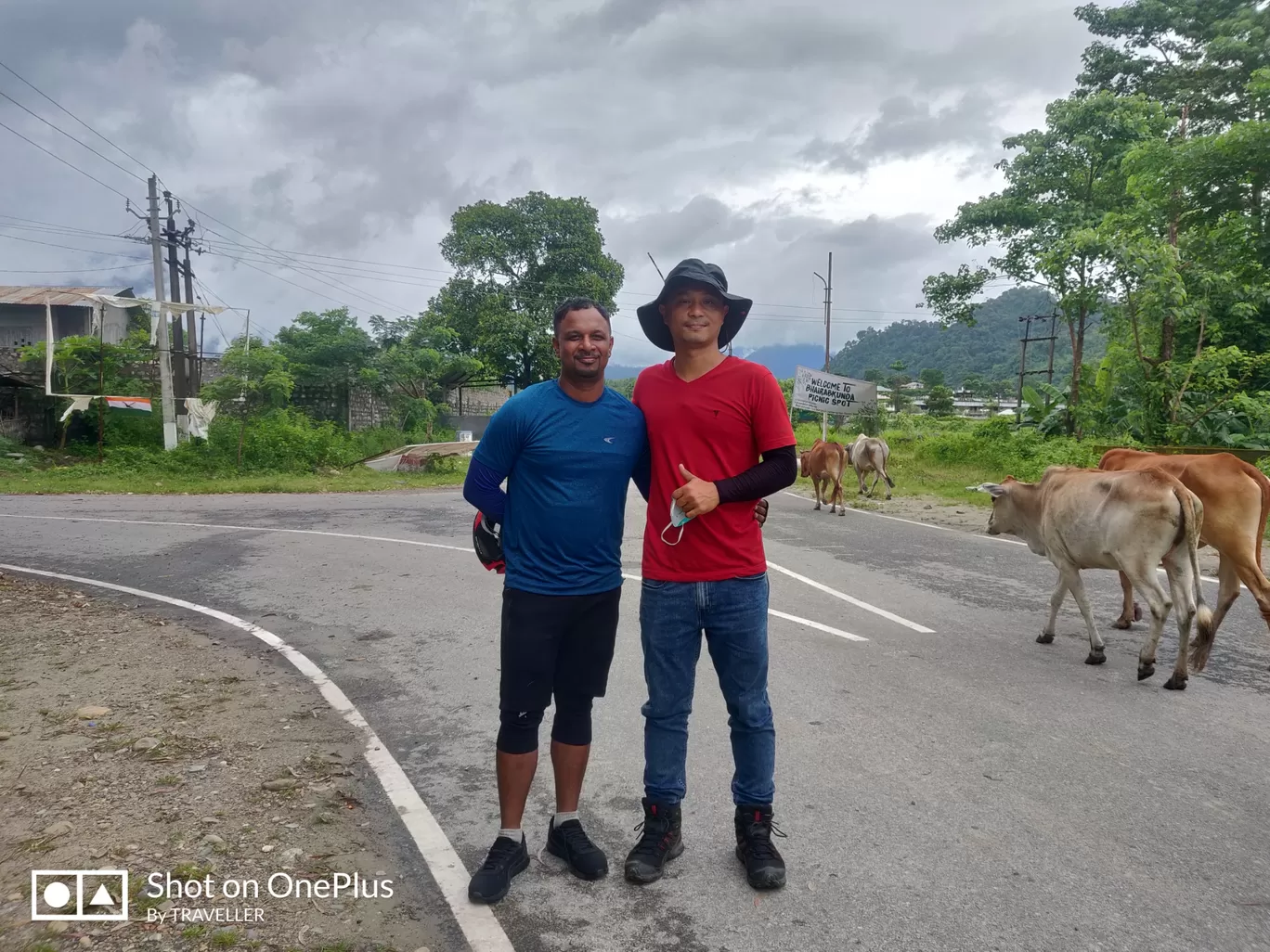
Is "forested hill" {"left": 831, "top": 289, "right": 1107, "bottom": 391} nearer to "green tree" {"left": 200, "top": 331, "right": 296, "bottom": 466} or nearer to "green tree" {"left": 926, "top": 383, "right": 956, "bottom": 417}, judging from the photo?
"green tree" {"left": 926, "top": 383, "right": 956, "bottom": 417}

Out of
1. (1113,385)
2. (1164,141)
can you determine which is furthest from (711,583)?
(1113,385)

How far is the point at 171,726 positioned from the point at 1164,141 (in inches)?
815

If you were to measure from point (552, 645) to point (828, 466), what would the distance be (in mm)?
12908

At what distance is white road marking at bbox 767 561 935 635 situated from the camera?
6879 mm

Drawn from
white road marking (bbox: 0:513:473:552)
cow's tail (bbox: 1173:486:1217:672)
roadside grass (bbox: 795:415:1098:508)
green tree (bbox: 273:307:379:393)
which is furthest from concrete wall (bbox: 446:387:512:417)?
cow's tail (bbox: 1173:486:1217:672)

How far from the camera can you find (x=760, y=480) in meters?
3.02

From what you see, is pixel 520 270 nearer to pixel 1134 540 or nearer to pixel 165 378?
pixel 165 378

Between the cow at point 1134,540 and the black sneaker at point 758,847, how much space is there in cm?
356

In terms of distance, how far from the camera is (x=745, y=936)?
2.77 metres

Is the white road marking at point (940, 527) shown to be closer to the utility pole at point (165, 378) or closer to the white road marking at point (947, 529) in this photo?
the white road marking at point (947, 529)

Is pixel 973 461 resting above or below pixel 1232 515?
below

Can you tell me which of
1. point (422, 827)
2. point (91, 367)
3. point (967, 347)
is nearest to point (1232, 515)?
point (422, 827)

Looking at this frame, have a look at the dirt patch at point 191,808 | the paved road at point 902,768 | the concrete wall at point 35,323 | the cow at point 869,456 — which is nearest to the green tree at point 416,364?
the concrete wall at point 35,323

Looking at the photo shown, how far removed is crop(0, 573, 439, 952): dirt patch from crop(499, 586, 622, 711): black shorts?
843 mm
